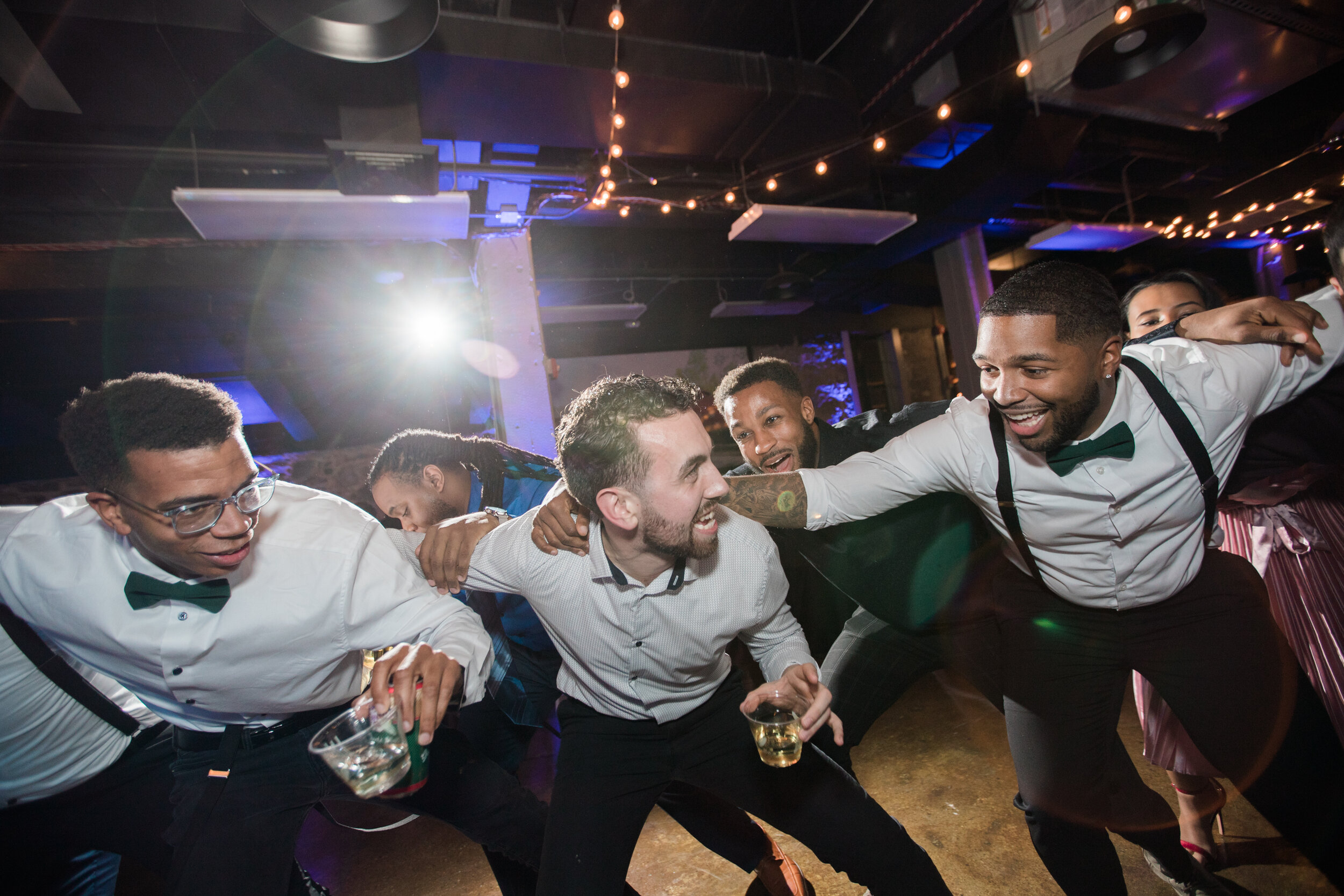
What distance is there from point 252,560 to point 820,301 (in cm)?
1046

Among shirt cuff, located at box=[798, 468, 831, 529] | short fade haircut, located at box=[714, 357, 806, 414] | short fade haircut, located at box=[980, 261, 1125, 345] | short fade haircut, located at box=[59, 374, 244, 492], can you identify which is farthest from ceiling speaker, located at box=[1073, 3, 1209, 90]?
short fade haircut, located at box=[59, 374, 244, 492]

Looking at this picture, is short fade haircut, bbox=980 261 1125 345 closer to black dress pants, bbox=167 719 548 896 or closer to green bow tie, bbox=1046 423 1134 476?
green bow tie, bbox=1046 423 1134 476

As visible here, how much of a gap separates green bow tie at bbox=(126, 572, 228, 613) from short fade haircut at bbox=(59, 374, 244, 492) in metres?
0.28

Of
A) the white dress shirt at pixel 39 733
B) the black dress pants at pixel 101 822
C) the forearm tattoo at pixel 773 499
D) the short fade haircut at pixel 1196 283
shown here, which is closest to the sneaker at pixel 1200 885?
Result: the forearm tattoo at pixel 773 499

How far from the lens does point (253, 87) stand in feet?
11.1

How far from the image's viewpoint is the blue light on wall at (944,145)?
5914mm

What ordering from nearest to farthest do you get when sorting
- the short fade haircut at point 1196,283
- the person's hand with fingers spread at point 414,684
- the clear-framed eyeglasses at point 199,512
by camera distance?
the person's hand with fingers spread at point 414,684
the clear-framed eyeglasses at point 199,512
the short fade haircut at point 1196,283

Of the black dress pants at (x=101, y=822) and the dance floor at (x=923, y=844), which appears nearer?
the black dress pants at (x=101, y=822)

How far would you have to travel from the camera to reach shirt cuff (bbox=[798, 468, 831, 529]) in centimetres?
215

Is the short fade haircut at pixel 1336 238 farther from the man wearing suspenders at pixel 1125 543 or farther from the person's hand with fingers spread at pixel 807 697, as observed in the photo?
the person's hand with fingers spread at pixel 807 697

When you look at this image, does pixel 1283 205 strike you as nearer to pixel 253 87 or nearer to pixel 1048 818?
pixel 1048 818

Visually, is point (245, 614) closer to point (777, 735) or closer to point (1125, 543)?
point (777, 735)

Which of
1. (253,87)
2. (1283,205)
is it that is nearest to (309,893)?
(253,87)

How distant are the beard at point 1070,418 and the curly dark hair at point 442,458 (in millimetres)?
2222
